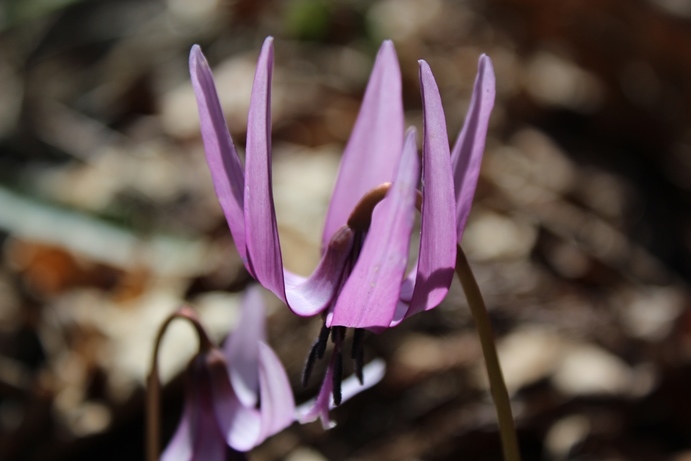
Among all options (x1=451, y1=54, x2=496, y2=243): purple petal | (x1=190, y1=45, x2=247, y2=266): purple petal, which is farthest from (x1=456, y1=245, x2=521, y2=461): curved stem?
(x1=190, y1=45, x2=247, y2=266): purple petal

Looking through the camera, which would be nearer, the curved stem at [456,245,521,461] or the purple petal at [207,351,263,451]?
the curved stem at [456,245,521,461]

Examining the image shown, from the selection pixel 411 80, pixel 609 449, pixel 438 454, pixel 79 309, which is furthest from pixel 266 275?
pixel 411 80

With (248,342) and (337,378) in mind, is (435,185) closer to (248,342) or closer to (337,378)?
(337,378)

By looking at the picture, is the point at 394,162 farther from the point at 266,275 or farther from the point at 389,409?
the point at 389,409

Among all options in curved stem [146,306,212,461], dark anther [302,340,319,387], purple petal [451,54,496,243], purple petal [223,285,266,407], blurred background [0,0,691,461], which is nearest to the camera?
purple petal [451,54,496,243]

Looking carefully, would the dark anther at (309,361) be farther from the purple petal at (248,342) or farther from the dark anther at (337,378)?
the purple petal at (248,342)

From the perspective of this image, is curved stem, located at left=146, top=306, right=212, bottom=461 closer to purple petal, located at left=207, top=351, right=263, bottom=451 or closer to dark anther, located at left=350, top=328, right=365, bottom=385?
purple petal, located at left=207, top=351, right=263, bottom=451
